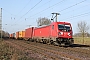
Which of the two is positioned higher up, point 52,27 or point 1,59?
point 52,27

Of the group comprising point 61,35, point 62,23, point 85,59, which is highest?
point 62,23

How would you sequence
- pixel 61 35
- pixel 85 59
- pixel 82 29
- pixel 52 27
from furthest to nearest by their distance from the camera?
pixel 82 29 → pixel 52 27 → pixel 61 35 → pixel 85 59

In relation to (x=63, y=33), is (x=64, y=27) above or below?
above

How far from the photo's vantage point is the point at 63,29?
24.2 meters

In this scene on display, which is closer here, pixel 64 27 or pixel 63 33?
pixel 63 33

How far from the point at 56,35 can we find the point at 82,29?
90.1 feet

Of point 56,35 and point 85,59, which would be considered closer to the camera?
point 85,59

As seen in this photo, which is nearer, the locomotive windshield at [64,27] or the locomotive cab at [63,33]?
the locomotive cab at [63,33]

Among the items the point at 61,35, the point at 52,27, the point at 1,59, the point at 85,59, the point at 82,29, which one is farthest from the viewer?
the point at 82,29

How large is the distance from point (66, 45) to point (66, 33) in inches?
76.9

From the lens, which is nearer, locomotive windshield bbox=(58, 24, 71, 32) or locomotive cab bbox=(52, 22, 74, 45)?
locomotive cab bbox=(52, 22, 74, 45)

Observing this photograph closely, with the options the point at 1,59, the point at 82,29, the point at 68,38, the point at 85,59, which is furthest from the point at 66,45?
the point at 82,29

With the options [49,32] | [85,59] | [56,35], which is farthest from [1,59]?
[49,32]

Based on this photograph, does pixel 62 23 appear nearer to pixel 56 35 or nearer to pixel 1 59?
pixel 56 35
